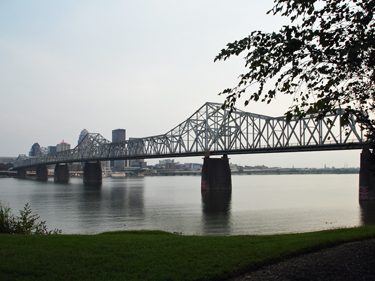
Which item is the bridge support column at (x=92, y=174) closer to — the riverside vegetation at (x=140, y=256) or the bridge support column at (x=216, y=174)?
the bridge support column at (x=216, y=174)

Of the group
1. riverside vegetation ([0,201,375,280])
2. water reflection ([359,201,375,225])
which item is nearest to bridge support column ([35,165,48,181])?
water reflection ([359,201,375,225])

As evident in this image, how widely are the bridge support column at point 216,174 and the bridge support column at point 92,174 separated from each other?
230 ft

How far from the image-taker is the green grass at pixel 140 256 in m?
8.37

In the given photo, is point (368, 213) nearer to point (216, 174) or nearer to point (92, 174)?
point (216, 174)

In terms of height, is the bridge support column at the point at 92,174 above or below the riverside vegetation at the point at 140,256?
below

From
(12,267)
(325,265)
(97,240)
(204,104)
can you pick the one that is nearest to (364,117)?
(325,265)

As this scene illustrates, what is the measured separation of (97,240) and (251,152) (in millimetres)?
70907

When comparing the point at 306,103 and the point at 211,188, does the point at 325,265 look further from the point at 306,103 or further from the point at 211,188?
the point at 211,188

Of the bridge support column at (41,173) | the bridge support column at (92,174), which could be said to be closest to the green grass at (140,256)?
the bridge support column at (92,174)

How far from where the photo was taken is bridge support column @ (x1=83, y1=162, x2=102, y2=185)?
137875 millimetres

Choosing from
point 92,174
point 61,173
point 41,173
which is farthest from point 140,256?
point 41,173

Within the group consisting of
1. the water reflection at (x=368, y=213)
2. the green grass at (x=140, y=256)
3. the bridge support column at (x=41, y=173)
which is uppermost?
the green grass at (x=140, y=256)

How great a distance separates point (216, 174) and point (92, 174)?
74.7m

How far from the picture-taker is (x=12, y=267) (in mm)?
8578
